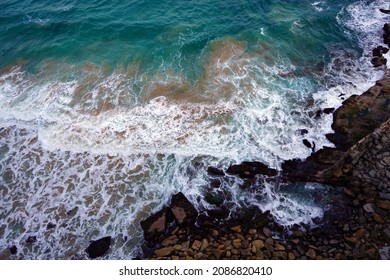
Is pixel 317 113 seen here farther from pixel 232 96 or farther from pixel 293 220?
pixel 293 220

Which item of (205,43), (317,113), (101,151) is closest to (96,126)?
(101,151)

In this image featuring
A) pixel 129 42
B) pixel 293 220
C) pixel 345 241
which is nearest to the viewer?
pixel 345 241

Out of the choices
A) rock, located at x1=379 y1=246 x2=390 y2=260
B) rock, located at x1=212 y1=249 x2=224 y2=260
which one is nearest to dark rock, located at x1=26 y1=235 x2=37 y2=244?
rock, located at x1=212 y1=249 x2=224 y2=260

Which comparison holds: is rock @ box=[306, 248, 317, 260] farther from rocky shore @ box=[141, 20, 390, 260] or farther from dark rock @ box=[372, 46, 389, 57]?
dark rock @ box=[372, 46, 389, 57]

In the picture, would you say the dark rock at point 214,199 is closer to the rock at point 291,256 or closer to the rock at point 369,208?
the rock at point 291,256

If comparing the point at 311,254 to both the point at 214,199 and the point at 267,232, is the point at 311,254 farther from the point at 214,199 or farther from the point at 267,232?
the point at 214,199
